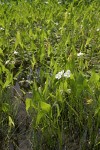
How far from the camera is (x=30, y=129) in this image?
5.44ft

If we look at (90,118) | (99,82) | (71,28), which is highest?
(71,28)

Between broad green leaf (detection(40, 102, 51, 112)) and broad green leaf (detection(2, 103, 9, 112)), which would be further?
broad green leaf (detection(2, 103, 9, 112))

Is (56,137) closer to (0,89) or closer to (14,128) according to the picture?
(14,128)

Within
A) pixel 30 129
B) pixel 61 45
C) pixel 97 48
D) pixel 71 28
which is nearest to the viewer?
pixel 30 129

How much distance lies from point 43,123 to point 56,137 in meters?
0.09

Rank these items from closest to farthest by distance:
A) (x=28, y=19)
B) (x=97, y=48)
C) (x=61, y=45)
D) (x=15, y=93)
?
(x=15, y=93)
(x=61, y=45)
(x=97, y=48)
(x=28, y=19)

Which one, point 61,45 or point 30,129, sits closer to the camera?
point 30,129

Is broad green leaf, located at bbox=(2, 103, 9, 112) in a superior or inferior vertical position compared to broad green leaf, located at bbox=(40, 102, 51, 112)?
inferior

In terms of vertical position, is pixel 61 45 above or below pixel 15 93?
above

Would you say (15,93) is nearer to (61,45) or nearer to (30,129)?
(30,129)

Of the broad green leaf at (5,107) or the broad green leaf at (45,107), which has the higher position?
the broad green leaf at (45,107)

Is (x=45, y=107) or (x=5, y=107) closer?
(x=45, y=107)

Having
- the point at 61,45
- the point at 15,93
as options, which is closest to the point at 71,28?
the point at 61,45

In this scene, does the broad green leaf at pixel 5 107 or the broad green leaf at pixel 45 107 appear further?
the broad green leaf at pixel 5 107
